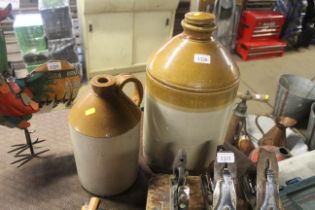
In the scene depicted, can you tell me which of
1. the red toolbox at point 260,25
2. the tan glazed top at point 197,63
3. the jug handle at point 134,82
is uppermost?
the tan glazed top at point 197,63

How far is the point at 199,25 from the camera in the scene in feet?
2.33

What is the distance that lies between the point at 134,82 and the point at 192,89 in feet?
0.58

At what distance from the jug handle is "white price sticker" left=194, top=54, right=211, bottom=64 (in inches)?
6.9

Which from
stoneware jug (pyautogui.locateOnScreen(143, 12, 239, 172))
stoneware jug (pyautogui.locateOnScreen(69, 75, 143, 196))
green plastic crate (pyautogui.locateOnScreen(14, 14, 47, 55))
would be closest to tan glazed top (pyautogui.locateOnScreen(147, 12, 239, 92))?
stoneware jug (pyautogui.locateOnScreen(143, 12, 239, 172))

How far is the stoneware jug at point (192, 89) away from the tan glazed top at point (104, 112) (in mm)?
99

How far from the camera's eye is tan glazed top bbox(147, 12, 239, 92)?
0.71 meters

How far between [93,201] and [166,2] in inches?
62.8

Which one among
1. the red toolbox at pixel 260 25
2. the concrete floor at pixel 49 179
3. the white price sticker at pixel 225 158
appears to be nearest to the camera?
the white price sticker at pixel 225 158

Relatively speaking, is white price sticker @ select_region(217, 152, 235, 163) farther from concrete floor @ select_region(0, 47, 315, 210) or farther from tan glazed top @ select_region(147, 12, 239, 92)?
concrete floor @ select_region(0, 47, 315, 210)

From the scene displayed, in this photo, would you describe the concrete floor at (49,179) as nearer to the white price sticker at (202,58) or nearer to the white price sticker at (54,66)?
the white price sticker at (54,66)

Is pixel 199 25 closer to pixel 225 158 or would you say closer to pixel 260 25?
pixel 225 158

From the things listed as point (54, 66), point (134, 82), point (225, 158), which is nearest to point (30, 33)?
point (54, 66)

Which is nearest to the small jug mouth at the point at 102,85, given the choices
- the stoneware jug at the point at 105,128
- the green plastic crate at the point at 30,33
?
the stoneware jug at the point at 105,128

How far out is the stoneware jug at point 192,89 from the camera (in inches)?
28.1
